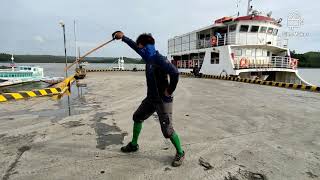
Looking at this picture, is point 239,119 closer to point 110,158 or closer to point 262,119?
point 262,119

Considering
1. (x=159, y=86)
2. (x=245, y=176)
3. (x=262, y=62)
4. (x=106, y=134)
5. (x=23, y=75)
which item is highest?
(x=262, y=62)

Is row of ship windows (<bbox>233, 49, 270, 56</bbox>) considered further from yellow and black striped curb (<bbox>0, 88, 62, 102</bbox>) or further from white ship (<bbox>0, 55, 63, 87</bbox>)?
white ship (<bbox>0, 55, 63, 87</bbox>)

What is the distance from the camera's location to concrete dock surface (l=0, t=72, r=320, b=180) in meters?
3.21

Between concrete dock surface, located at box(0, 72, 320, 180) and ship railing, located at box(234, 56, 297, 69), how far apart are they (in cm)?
1256

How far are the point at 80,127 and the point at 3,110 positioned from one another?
138 inches

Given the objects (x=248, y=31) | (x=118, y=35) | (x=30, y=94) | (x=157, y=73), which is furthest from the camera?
(x=248, y=31)

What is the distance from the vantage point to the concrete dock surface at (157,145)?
321 centimetres

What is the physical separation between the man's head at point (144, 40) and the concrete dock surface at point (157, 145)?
1.73 m

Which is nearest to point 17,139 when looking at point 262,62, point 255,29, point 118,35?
point 118,35

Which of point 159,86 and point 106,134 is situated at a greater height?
point 159,86

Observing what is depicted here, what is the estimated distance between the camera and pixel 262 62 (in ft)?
67.2

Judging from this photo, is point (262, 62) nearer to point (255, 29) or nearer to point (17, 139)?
point (255, 29)

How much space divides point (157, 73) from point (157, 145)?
1462 millimetres

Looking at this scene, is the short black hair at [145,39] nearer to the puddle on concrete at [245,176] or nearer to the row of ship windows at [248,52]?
the puddle on concrete at [245,176]
